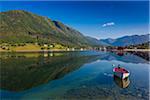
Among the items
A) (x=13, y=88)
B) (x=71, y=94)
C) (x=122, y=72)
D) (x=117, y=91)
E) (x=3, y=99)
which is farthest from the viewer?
(x=122, y=72)

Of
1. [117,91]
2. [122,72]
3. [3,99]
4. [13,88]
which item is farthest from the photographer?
[122,72]

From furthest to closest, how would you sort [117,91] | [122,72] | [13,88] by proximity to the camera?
[122,72]
[13,88]
[117,91]

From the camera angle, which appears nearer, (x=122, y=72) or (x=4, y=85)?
(x=4, y=85)

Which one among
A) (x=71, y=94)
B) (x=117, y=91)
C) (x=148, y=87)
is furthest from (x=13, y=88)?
(x=148, y=87)

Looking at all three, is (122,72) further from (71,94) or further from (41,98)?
(41,98)

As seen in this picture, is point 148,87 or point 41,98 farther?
point 148,87

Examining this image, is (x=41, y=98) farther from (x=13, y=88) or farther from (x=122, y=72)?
(x=122, y=72)

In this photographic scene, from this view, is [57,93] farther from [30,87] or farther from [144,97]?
[144,97]

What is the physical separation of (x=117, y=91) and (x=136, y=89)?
13.8 ft

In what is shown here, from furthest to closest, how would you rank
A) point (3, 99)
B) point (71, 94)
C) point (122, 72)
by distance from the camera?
point (122, 72)
point (71, 94)
point (3, 99)

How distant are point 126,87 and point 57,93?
1320cm

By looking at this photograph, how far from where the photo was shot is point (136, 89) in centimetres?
3756

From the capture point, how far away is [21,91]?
119ft

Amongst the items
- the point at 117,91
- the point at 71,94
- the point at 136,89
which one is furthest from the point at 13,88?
the point at 136,89
